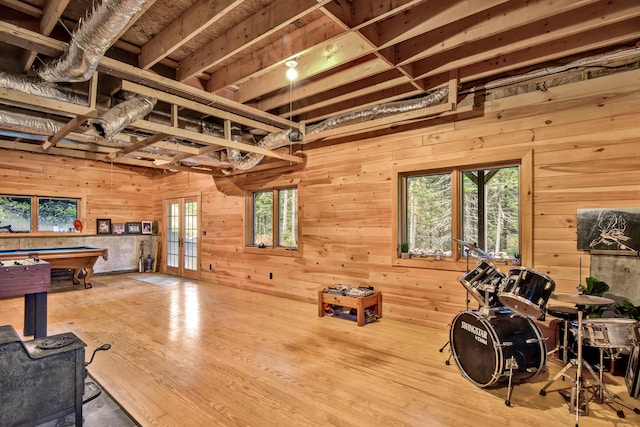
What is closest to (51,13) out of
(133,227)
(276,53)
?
(276,53)

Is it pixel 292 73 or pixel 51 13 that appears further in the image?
pixel 292 73

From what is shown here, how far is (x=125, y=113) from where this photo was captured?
11.4 feet

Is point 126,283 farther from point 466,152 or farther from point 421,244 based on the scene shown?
point 466,152

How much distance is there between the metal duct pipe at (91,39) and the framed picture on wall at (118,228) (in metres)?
6.10

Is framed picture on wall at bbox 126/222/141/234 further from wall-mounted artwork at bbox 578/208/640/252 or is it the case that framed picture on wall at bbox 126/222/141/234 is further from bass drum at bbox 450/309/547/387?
wall-mounted artwork at bbox 578/208/640/252

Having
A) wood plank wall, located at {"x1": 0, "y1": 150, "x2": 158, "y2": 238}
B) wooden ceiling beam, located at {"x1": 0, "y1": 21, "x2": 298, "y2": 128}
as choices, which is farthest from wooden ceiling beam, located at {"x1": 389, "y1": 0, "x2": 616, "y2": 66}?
wood plank wall, located at {"x1": 0, "y1": 150, "x2": 158, "y2": 238}

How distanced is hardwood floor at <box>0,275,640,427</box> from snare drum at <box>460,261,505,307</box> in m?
0.69

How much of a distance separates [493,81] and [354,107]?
168 centimetres

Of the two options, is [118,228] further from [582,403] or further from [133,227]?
[582,403]

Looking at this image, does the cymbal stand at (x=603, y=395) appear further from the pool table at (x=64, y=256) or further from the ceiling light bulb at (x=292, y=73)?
the pool table at (x=64, y=256)

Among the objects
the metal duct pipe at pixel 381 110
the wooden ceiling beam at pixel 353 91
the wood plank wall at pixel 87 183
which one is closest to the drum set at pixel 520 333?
the metal duct pipe at pixel 381 110

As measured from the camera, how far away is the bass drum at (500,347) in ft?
7.71

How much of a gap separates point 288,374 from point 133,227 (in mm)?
7369

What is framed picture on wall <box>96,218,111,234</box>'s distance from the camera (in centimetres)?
787
